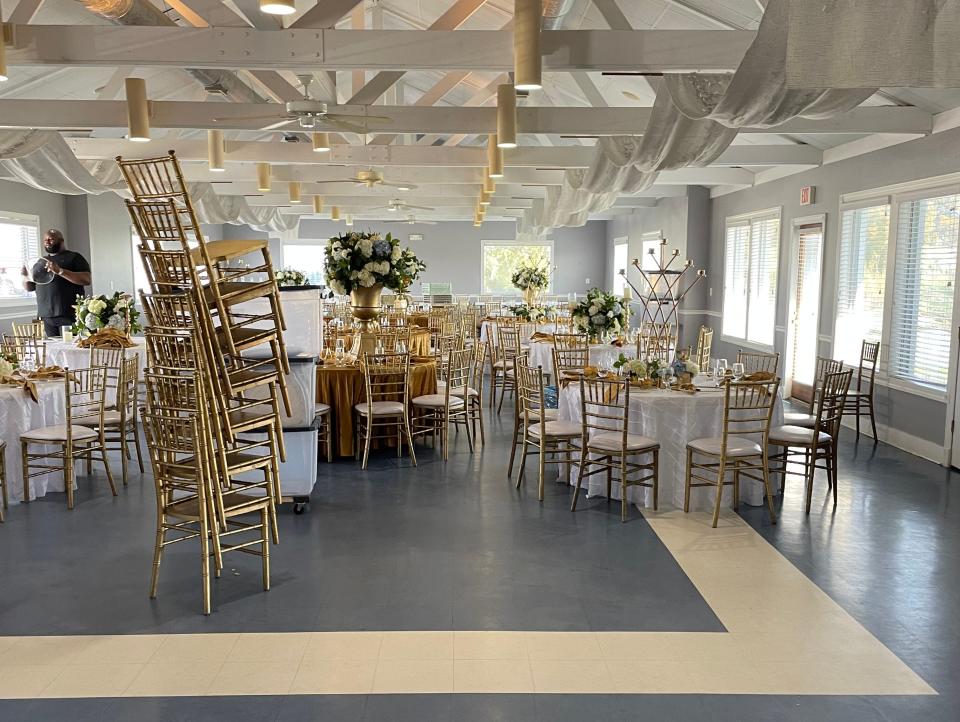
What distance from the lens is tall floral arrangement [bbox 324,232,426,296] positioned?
7539 mm

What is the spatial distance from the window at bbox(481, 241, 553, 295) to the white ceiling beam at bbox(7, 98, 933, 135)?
16.1 metres

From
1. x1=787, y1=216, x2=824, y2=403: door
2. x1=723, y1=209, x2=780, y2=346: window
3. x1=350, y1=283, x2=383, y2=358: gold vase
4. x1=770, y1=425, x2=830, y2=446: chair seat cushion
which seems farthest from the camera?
x1=723, y1=209, x2=780, y2=346: window

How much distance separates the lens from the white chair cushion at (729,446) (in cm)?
559

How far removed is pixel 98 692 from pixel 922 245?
775 cm

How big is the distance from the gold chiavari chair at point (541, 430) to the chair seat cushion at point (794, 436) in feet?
4.76

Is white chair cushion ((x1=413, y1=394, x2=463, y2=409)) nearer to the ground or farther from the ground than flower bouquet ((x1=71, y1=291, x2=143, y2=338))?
nearer to the ground

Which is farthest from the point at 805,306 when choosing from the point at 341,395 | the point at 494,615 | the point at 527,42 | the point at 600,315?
the point at 494,615

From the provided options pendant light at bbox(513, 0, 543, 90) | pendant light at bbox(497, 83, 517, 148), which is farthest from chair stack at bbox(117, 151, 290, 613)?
pendant light at bbox(497, 83, 517, 148)

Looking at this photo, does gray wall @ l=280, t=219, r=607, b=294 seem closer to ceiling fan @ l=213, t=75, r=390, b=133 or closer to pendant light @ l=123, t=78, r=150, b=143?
ceiling fan @ l=213, t=75, r=390, b=133

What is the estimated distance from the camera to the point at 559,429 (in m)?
6.21

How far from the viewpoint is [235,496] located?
448cm

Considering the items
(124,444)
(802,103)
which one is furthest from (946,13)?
(124,444)

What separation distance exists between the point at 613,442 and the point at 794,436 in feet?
4.46

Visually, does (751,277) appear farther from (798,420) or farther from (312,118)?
(312,118)
